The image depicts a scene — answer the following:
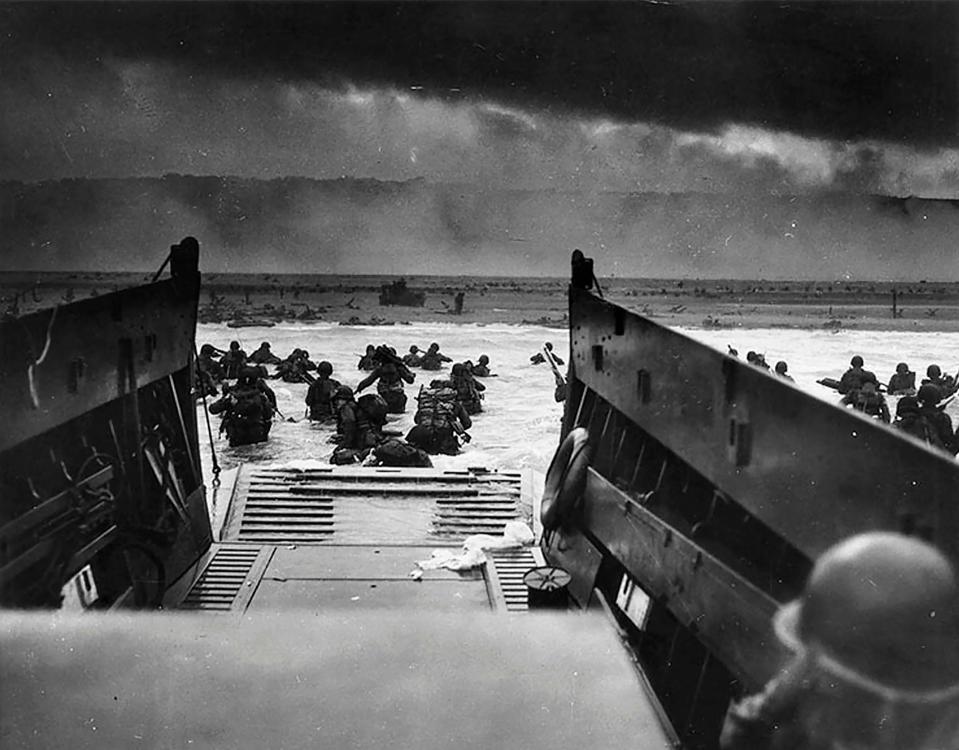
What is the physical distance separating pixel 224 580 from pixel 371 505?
1195mm

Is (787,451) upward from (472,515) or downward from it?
upward

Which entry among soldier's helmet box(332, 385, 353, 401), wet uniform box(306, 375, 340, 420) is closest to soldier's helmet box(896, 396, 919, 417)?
soldier's helmet box(332, 385, 353, 401)

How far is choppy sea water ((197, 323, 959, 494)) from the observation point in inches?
283

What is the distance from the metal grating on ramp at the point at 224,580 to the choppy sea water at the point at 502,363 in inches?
67.9

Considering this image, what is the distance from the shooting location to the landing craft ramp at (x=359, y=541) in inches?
149

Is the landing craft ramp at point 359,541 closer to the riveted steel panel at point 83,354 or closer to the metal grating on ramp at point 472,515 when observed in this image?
the metal grating on ramp at point 472,515

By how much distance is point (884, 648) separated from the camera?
1.48 metres

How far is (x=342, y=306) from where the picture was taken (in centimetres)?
2670

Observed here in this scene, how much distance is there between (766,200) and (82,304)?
368cm

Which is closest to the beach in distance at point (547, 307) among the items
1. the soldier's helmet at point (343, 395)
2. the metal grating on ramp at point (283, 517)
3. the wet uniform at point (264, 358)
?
the wet uniform at point (264, 358)

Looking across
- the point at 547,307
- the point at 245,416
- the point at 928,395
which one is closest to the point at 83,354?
the point at 245,416

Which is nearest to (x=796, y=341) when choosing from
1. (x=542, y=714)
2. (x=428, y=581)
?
(x=428, y=581)

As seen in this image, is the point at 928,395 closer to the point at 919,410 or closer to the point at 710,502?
the point at 919,410

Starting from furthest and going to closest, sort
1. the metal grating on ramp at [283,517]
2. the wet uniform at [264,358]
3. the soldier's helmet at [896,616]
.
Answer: the wet uniform at [264,358], the metal grating on ramp at [283,517], the soldier's helmet at [896,616]
